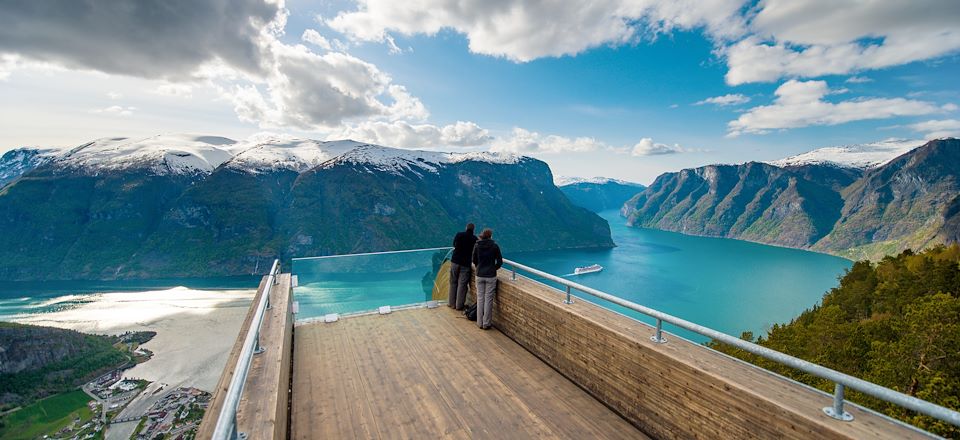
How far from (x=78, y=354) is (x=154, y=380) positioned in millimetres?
17426

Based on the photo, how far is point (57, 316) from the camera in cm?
7969

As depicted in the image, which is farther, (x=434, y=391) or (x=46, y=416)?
(x=46, y=416)

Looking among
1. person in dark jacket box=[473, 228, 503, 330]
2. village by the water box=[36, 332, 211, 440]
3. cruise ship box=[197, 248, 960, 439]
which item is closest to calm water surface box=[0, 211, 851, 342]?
village by the water box=[36, 332, 211, 440]

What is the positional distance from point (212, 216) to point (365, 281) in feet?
563

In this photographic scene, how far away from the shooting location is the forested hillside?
18609 millimetres

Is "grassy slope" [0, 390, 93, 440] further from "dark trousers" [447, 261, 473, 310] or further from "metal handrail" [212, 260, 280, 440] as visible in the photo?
"metal handrail" [212, 260, 280, 440]

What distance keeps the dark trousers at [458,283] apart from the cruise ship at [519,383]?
19.4 inches

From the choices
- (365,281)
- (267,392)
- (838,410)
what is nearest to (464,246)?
(365,281)

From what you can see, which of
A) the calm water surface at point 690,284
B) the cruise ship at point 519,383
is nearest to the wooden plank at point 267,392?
the cruise ship at point 519,383

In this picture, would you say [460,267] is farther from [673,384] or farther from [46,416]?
[46,416]

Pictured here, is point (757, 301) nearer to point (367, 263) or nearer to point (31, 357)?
point (367, 263)

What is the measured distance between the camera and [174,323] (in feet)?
248

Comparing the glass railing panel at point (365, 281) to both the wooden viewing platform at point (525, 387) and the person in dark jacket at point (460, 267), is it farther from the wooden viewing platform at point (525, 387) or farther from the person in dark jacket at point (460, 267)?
the wooden viewing platform at point (525, 387)

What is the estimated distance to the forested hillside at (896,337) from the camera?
61.1 ft
